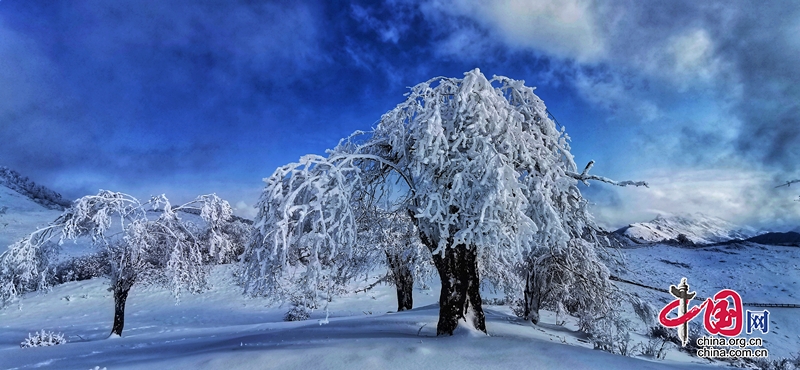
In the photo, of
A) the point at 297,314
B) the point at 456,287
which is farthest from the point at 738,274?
the point at 297,314

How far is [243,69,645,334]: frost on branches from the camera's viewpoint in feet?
20.4

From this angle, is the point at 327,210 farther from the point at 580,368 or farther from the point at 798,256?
the point at 798,256

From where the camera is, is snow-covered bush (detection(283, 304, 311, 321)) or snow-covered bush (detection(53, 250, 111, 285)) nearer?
snow-covered bush (detection(283, 304, 311, 321))

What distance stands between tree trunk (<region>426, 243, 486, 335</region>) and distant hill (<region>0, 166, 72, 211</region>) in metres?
65.8

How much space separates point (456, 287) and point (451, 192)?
2346mm

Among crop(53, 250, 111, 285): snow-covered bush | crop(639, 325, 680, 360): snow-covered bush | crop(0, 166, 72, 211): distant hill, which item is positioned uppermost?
crop(0, 166, 72, 211): distant hill

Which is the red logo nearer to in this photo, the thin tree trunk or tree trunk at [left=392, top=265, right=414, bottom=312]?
the thin tree trunk

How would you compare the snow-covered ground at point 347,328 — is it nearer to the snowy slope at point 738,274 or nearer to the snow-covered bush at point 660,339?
the snowy slope at point 738,274

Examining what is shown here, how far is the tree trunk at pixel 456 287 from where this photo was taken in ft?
24.6

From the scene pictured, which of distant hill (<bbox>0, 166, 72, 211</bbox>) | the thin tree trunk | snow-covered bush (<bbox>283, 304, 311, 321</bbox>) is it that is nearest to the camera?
the thin tree trunk

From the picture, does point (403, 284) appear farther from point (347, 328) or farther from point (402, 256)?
point (347, 328)

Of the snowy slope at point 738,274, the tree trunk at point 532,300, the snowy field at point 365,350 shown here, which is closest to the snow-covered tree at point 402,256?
the snowy field at point 365,350

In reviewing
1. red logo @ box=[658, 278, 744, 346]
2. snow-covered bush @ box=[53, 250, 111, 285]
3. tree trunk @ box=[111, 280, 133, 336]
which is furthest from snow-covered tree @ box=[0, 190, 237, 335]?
snow-covered bush @ box=[53, 250, 111, 285]

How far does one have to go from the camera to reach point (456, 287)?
7539mm
